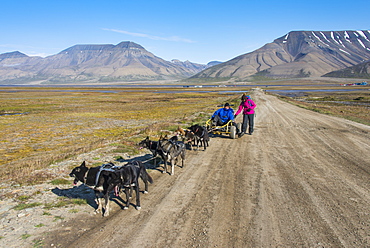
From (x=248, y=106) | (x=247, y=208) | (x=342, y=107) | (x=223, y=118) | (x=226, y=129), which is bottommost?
(x=342, y=107)

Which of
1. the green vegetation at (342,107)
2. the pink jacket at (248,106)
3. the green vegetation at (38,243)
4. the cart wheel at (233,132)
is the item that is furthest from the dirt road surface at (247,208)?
the green vegetation at (342,107)

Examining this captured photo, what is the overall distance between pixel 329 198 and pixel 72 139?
16578 millimetres

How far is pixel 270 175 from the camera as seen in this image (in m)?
9.24

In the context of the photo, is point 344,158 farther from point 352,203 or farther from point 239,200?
point 239,200

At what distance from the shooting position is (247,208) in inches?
263

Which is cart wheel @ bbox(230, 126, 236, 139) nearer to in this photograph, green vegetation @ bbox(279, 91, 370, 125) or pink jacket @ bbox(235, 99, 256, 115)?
pink jacket @ bbox(235, 99, 256, 115)

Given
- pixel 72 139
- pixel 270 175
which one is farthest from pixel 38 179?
pixel 72 139

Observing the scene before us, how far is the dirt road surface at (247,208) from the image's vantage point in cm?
537

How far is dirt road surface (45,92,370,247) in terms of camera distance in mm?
5367

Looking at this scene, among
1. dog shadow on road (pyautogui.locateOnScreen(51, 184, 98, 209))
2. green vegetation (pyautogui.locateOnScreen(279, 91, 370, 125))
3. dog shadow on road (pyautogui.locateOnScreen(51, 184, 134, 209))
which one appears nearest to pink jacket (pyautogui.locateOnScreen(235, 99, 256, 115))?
dog shadow on road (pyautogui.locateOnScreen(51, 184, 134, 209))

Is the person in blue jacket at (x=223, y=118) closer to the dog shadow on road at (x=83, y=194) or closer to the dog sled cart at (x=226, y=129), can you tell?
the dog sled cart at (x=226, y=129)

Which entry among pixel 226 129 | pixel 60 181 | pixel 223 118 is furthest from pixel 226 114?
pixel 60 181

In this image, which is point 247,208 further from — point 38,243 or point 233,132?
point 233,132

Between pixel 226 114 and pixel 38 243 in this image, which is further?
pixel 226 114
